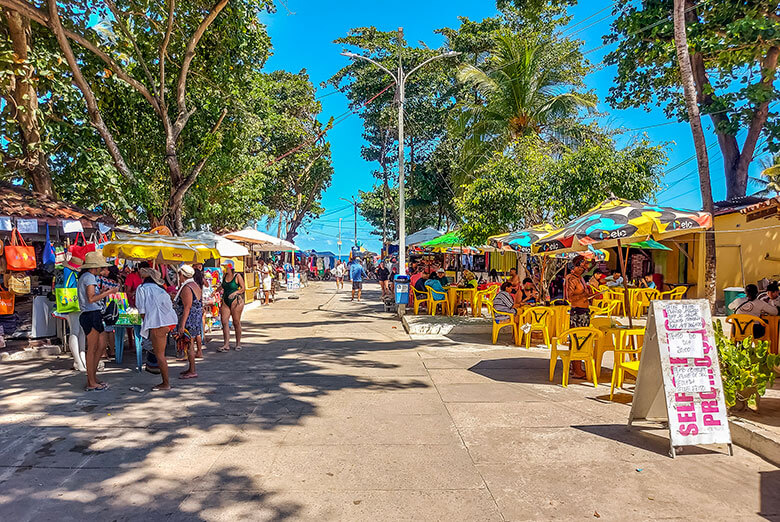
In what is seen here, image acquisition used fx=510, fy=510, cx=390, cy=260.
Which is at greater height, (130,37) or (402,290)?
(130,37)

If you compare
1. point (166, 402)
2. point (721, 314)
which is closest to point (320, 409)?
point (166, 402)

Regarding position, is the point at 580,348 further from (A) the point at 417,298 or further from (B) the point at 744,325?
(A) the point at 417,298

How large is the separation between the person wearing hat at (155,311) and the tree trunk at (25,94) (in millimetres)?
5750

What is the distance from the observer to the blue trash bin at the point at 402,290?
14.4m

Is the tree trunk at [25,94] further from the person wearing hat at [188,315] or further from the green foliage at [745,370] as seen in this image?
the green foliage at [745,370]

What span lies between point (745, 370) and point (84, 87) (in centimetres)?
1154

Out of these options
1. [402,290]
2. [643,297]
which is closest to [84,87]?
[402,290]

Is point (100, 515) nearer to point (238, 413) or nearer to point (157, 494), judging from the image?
point (157, 494)

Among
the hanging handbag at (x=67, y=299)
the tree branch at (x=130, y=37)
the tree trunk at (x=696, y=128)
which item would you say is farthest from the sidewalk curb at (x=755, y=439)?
the tree branch at (x=130, y=37)

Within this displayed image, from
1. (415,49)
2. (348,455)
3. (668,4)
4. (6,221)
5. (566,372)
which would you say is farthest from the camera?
(415,49)

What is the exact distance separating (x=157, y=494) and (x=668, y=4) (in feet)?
59.1

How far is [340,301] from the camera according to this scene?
20906 millimetres

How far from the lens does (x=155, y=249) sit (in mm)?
7770

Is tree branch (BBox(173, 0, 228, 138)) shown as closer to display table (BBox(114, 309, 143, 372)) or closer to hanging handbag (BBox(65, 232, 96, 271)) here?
hanging handbag (BBox(65, 232, 96, 271))
